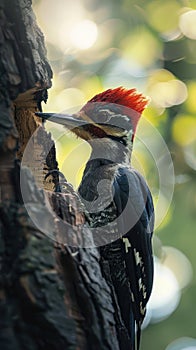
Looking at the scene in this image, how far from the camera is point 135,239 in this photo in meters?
3.23

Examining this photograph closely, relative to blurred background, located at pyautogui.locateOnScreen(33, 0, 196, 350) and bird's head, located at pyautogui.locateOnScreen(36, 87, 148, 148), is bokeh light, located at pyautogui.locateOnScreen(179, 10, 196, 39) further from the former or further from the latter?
bird's head, located at pyautogui.locateOnScreen(36, 87, 148, 148)

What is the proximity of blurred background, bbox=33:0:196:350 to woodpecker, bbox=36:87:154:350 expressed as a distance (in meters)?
0.98

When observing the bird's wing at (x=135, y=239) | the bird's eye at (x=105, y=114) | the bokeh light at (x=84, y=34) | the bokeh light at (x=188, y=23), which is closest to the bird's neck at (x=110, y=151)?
the bird's eye at (x=105, y=114)

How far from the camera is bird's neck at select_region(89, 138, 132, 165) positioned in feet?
12.0

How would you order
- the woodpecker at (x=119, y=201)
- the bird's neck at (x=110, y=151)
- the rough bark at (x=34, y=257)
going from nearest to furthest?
the rough bark at (x=34, y=257) < the woodpecker at (x=119, y=201) < the bird's neck at (x=110, y=151)

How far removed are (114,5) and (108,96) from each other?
5.41ft

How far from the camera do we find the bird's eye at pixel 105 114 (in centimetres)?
359

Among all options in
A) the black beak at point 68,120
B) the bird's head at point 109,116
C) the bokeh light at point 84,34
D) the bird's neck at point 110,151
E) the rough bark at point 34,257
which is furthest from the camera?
the bokeh light at point 84,34

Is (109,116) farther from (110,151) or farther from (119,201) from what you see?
(119,201)

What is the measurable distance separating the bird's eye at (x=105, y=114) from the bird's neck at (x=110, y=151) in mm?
101

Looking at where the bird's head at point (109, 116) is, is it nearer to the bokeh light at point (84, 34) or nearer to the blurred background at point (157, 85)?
the blurred background at point (157, 85)

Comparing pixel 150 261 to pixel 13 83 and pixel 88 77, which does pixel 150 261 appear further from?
pixel 88 77

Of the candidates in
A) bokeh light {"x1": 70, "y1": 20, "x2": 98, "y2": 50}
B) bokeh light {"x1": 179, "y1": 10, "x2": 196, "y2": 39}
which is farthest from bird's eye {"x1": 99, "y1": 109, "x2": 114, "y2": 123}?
bokeh light {"x1": 70, "y1": 20, "x2": 98, "y2": 50}

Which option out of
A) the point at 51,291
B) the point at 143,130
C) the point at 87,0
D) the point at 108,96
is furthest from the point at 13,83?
the point at 87,0
